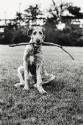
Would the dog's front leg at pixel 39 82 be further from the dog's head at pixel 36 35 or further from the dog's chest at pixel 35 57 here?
the dog's head at pixel 36 35

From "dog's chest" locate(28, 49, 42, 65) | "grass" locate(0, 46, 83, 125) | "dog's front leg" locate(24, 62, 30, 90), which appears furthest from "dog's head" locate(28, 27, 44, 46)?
"grass" locate(0, 46, 83, 125)

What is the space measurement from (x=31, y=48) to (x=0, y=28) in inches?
1522

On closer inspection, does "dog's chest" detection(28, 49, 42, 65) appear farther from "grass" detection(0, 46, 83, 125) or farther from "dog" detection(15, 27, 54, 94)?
"grass" detection(0, 46, 83, 125)

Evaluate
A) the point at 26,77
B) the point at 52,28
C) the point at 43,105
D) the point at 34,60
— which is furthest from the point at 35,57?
the point at 52,28

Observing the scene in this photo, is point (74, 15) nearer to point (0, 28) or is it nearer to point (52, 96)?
point (0, 28)

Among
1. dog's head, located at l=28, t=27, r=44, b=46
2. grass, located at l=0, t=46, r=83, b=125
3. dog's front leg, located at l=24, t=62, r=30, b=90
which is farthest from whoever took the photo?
dog's front leg, located at l=24, t=62, r=30, b=90

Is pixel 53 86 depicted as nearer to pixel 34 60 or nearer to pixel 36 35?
pixel 34 60

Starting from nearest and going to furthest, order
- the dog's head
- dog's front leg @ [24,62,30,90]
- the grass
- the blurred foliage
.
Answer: the grass, the dog's head, dog's front leg @ [24,62,30,90], the blurred foliage

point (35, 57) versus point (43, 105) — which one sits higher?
point (35, 57)

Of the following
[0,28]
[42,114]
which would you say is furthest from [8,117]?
[0,28]

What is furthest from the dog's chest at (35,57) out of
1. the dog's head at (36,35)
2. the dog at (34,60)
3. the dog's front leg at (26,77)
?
the dog's head at (36,35)

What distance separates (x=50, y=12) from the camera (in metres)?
55.0

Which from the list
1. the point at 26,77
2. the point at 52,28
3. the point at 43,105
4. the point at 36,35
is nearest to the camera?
the point at 43,105

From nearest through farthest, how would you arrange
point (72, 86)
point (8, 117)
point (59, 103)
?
point (8, 117)
point (59, 103)
point (72, 86)
